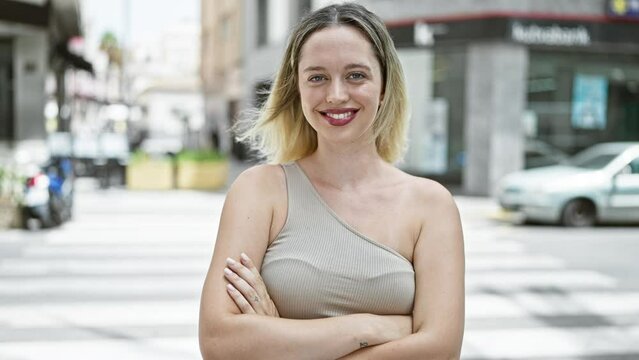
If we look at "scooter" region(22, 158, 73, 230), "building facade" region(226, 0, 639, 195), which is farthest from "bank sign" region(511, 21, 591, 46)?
"scooter" region(22, 158, 73, 230)

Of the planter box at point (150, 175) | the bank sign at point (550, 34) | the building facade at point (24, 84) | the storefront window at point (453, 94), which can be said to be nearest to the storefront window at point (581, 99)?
the bank sign at point (550, 34)

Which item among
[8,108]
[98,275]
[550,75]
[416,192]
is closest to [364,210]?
[416,192]

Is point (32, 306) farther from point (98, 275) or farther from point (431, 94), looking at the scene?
point (431, 94)

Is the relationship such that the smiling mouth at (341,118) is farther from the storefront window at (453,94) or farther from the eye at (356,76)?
the storefront window at (453,94)

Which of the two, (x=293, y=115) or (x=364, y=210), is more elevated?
(x=293, y=115)

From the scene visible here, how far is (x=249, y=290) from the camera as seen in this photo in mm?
2191

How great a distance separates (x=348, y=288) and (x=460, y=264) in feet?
1.18

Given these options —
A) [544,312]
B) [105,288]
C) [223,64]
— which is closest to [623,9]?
[544,312]

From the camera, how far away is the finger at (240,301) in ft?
7.21

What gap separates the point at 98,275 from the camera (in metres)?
9.15

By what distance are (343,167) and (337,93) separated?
0.27m

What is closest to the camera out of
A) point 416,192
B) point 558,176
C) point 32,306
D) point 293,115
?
point 416,192

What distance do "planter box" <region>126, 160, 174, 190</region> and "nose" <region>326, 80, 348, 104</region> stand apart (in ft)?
66.0

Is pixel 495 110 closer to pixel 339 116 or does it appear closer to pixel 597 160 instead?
pixel 597 160
